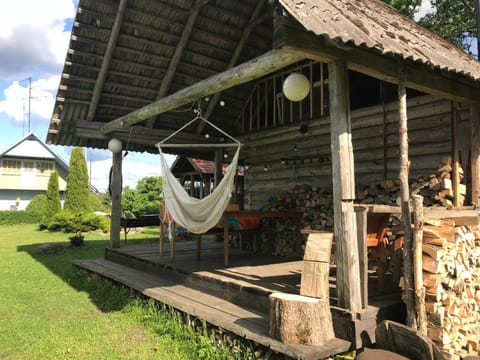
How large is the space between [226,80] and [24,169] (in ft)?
92.7

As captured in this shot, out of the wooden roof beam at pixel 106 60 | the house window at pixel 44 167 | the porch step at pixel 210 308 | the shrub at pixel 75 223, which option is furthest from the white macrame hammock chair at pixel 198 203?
the house window at pixel 44 167

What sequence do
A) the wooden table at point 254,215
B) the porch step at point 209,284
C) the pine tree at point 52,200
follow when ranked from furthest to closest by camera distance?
the pine tree at point 52,200 → the wooden table at point 254,215 → the porch step at point 209,284

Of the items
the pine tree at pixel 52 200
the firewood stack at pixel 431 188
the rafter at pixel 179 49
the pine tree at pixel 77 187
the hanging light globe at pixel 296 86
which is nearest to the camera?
the hanging light globe at pixel 296 86

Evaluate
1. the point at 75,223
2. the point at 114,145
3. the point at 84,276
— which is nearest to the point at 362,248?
the point at 114,145

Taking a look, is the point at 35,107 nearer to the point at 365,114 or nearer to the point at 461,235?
the point at 365,114

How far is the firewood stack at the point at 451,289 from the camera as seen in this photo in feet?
10.0

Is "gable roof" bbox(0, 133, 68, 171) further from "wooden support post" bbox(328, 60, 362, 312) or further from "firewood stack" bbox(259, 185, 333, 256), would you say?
"wooden support post" bbox(328, 60, 362, 312)

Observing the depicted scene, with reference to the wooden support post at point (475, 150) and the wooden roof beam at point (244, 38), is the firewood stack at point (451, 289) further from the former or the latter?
the wooden roof beam at point (244, 38)

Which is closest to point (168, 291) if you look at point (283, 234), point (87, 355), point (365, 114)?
point (87, 355)

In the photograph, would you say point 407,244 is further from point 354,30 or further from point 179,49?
point 179,49

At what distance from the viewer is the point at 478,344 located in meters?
3.53

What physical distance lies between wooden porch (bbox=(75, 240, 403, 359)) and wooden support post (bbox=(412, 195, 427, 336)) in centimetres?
28

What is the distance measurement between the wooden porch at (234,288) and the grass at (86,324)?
0.22 meters

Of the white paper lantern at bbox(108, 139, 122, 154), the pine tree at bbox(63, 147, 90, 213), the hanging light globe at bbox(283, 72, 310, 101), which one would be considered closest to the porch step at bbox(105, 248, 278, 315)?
the white paper lantern at bbox(108, 139, 122, 154)
